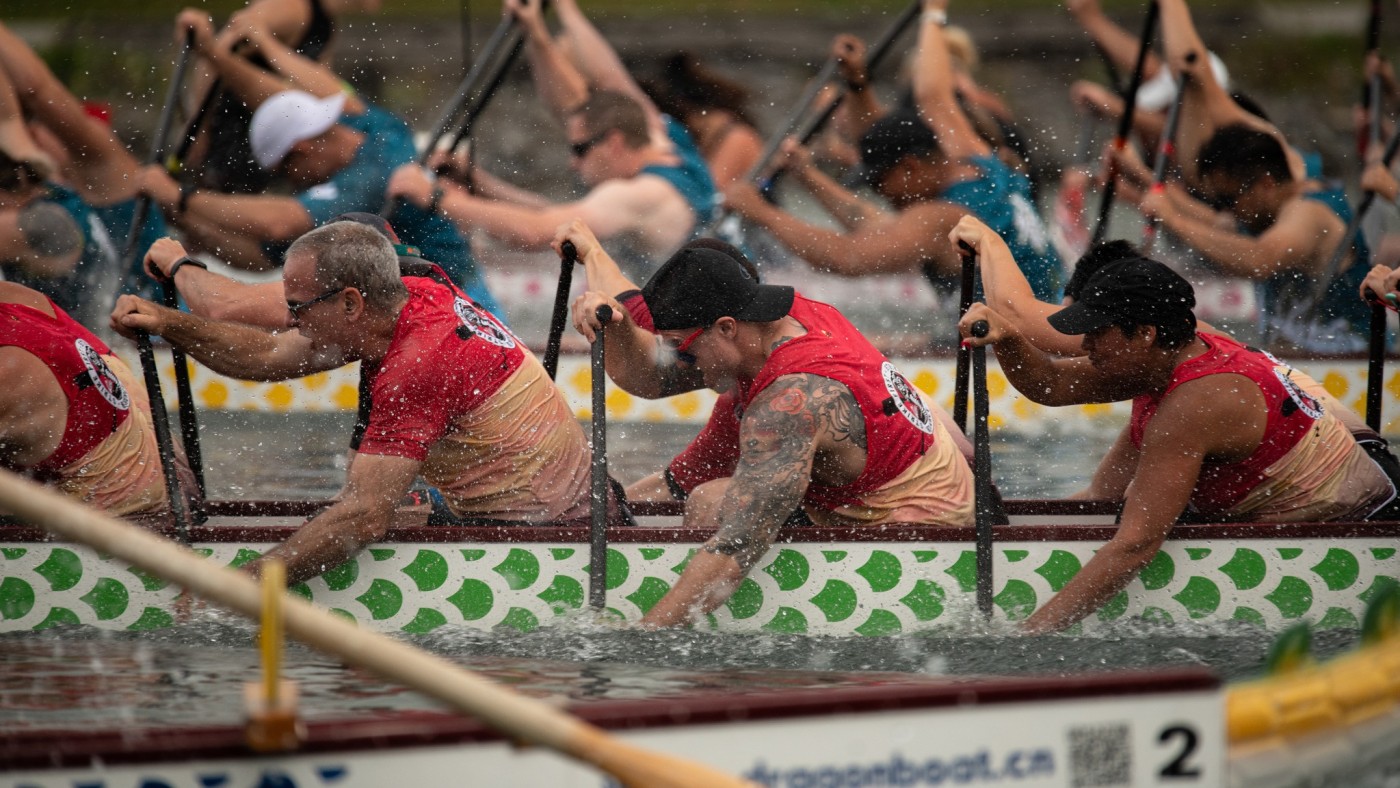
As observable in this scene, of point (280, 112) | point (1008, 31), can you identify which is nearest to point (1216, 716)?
point (280, 112)

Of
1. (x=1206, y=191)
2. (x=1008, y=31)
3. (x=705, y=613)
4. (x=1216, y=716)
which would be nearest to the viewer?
(x=1216, y=716)

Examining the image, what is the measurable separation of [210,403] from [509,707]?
6627 mm

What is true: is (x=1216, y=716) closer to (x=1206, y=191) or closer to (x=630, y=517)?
(x=630, y=517)

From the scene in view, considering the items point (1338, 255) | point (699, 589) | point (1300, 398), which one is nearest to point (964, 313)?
point (1300, 398)

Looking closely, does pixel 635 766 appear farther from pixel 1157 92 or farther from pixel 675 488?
pixel 1157 92

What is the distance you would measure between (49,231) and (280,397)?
5.26 ft

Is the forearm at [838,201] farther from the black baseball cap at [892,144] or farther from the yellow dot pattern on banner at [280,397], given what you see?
the yellow dot pattern on banner at [280,397]

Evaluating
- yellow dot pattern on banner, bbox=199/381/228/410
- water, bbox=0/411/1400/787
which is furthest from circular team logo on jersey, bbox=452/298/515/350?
yellow dot pattern on banner, bbox=199/381/228/410

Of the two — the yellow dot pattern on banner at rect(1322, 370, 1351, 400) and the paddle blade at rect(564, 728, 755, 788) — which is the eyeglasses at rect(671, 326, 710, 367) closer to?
the paddle blade at rect(564, 728, 755, 788)

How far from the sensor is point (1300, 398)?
4.52 metres

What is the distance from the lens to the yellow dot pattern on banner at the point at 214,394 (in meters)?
8.70

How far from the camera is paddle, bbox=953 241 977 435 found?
15.8ft

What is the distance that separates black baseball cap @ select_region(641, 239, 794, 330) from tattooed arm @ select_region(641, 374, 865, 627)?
0.24 metres

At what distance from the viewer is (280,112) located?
682 centimetres
